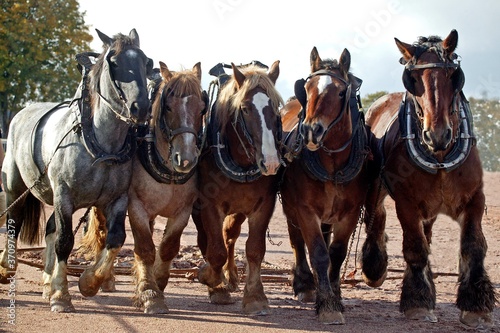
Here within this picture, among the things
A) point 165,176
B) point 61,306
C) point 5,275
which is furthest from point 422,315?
point 5,275

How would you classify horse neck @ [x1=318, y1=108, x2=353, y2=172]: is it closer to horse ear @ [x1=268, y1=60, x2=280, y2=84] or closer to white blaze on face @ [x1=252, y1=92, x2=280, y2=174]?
white blaze on face @ [x1=252, y1=92, x2=280, y2=174]

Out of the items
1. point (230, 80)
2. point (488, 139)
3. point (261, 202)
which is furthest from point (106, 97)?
point (488, 139)

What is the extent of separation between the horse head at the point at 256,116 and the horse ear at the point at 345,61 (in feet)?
2.18

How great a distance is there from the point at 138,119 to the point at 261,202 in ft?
5.23

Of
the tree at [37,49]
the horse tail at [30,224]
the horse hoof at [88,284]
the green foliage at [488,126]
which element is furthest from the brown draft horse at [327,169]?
the green foliage at [488,126]

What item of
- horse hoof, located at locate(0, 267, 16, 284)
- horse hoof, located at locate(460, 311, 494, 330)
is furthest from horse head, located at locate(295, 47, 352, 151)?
horse hoof, located at locate(0, 267, 16, 284)

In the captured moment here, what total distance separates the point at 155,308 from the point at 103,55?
2.40 metres

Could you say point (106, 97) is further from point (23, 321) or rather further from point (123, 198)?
point (23, 321)

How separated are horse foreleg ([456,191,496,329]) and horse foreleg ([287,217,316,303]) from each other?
5.82 ft

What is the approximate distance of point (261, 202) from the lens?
6734 mm

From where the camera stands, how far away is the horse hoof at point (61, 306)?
6.06 metres

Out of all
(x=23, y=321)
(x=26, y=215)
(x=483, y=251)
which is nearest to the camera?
(x=23, y=321)

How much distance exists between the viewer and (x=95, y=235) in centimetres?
761

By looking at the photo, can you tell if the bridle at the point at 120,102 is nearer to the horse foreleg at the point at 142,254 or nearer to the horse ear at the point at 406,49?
the horse foreleg at the point at 142,254
